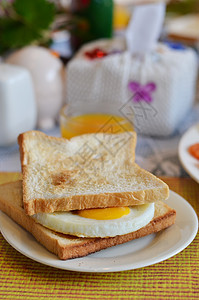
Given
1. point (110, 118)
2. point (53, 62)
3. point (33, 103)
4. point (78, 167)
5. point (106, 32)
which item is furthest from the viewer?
point (106, 32)

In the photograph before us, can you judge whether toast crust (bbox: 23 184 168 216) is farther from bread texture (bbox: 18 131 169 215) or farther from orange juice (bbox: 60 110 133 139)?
orange juice (bbox: 60 110 133 139)

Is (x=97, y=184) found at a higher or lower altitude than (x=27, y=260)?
higher

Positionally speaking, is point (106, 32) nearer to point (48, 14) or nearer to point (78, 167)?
point (48, 14)

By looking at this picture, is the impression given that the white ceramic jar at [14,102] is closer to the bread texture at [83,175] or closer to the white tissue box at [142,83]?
the white tissue box at [142,83]

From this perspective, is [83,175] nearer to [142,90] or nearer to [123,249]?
[123,249]

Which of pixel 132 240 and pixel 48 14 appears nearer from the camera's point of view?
pixel 132 240

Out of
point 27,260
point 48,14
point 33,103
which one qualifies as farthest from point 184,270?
point 48,14

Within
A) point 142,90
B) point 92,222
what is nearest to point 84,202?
point 92,222

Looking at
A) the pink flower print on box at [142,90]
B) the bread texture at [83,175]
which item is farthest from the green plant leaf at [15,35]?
the bread texture at [83,175]

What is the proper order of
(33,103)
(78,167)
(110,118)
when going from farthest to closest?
(33,103)
(110,118)
(78,167)
